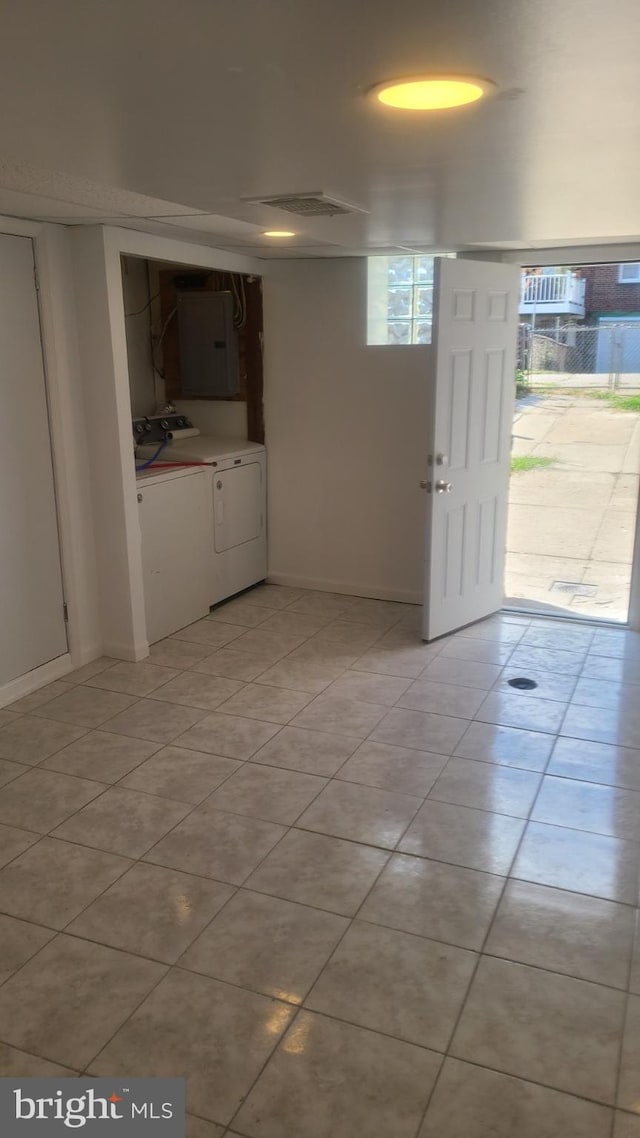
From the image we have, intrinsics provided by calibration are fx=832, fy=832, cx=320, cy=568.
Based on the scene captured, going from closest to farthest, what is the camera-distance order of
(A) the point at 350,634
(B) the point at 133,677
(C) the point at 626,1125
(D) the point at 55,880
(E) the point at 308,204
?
(C) the point at 626,1125 → (D) the point at 55,880 → (E) the point at 308,204 → (B) the point at 133,677 → (A) the point at 350,634

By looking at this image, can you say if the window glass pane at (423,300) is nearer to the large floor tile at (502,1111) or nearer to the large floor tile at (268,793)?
the large floor tile at (268,793)

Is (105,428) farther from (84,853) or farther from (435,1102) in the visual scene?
(435,1102)

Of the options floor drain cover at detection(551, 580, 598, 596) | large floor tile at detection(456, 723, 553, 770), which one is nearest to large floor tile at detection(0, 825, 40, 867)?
large floor tile at detection(456, 723, 553, 770)

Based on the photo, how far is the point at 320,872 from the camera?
8.72 feet

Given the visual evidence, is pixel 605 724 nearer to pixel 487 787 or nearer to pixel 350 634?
pixel 487 787

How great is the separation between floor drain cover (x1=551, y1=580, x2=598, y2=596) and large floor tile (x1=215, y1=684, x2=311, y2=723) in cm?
261

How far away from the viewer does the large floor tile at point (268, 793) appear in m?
3.01

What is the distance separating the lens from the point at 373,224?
345cm

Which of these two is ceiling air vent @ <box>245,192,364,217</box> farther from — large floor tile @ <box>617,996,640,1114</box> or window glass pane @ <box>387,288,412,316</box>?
large floor tile @ <box>617,996,640,1114</box>

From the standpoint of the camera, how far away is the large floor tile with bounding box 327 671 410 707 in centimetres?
398

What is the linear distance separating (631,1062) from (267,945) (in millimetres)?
962

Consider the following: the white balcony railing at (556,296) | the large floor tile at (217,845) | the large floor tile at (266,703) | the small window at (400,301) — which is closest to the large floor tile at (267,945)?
the large floor tile at (217,845)

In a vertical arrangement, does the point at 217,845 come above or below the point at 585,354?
below

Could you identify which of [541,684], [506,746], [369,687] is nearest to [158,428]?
[369,687]
